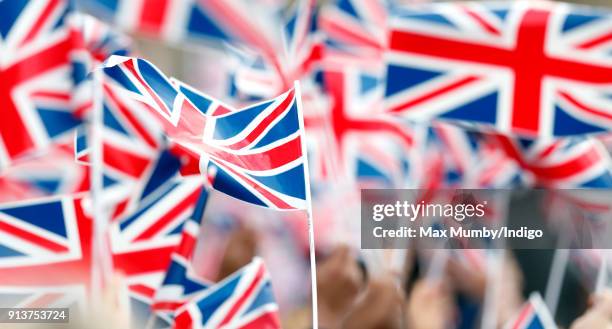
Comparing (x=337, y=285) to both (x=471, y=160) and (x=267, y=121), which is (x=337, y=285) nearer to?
(x=267, y=121)

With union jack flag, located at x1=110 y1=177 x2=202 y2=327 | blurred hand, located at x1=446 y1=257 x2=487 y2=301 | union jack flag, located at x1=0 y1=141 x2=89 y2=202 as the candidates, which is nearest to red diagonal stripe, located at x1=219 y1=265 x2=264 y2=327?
union jack flag, located at x1=110 y1=177 x2=202 y2=327

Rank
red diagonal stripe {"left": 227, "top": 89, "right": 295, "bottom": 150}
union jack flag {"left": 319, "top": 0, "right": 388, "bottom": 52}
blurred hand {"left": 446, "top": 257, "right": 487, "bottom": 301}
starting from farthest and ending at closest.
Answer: union jack flag {"left": 319, "top": 0, "right": 388, "bottom": 52} → blurred hand {"left": 446, "top": 257, "right": 487, "bottom": 301} → red diagonal stripe {"left": 227, "top": 89, "right": 295, "bottom": 150}

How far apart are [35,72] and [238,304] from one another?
1438 mm

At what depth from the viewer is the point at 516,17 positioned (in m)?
4.64

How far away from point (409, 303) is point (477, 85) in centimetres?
91

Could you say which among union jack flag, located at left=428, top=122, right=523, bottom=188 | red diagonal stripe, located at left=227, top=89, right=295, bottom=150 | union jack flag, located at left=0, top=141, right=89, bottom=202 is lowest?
red diagonal stripe, located at left=227, top=89, right=295, bottom=150

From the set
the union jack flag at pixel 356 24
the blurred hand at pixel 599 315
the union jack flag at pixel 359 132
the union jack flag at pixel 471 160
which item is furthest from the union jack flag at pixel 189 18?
the blurred hand at pixel 599 315

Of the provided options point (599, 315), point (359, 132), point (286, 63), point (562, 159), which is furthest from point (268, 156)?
point (359, 132)

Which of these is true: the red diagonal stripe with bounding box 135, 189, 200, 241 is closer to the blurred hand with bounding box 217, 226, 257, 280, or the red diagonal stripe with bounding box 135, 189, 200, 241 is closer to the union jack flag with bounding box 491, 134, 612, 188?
the blurred hand with bounding box 217, 226, 257, 280

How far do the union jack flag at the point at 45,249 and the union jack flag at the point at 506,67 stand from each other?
140 cm

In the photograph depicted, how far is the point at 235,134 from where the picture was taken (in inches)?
130

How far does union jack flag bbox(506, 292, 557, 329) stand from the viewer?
4.05 m

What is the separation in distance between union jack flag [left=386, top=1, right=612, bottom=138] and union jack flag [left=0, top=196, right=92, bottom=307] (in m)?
1.40

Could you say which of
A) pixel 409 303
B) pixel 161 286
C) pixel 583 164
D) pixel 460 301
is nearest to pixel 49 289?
pixel 161 286
